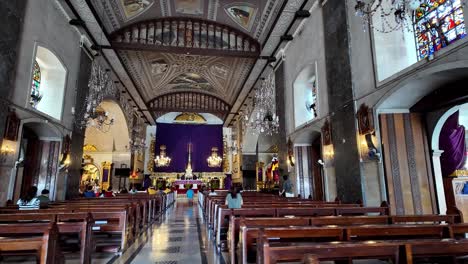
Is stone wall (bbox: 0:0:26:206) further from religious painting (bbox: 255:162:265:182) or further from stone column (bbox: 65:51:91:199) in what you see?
religious painting (bbox: 255:162:265:182)

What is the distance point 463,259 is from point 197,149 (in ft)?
71.2

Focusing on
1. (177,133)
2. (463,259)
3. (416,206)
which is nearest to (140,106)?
(177,133)

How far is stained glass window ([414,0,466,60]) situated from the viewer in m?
4.47

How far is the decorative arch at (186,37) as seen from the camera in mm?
10039

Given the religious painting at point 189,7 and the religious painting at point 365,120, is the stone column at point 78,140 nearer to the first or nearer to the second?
the religious painting at point 189,7

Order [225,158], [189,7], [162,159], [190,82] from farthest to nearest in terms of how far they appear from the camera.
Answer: [225,158] → [162,159] → [190,82] → [189,7]

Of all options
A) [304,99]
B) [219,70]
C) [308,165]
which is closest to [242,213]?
[308,165]

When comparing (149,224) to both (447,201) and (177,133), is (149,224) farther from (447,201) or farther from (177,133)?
(177,133)

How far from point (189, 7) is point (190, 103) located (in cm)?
1062

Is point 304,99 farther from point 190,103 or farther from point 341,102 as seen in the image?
point 190,103

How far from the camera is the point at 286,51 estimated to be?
10.5 meters

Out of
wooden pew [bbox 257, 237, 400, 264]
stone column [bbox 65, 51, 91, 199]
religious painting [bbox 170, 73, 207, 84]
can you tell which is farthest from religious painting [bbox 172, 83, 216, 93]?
wooden pew [bbox 257, 237, 400, 264]

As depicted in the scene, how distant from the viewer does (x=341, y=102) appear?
664 cm

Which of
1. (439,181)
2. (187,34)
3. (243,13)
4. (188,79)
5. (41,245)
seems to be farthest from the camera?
(188,79)
